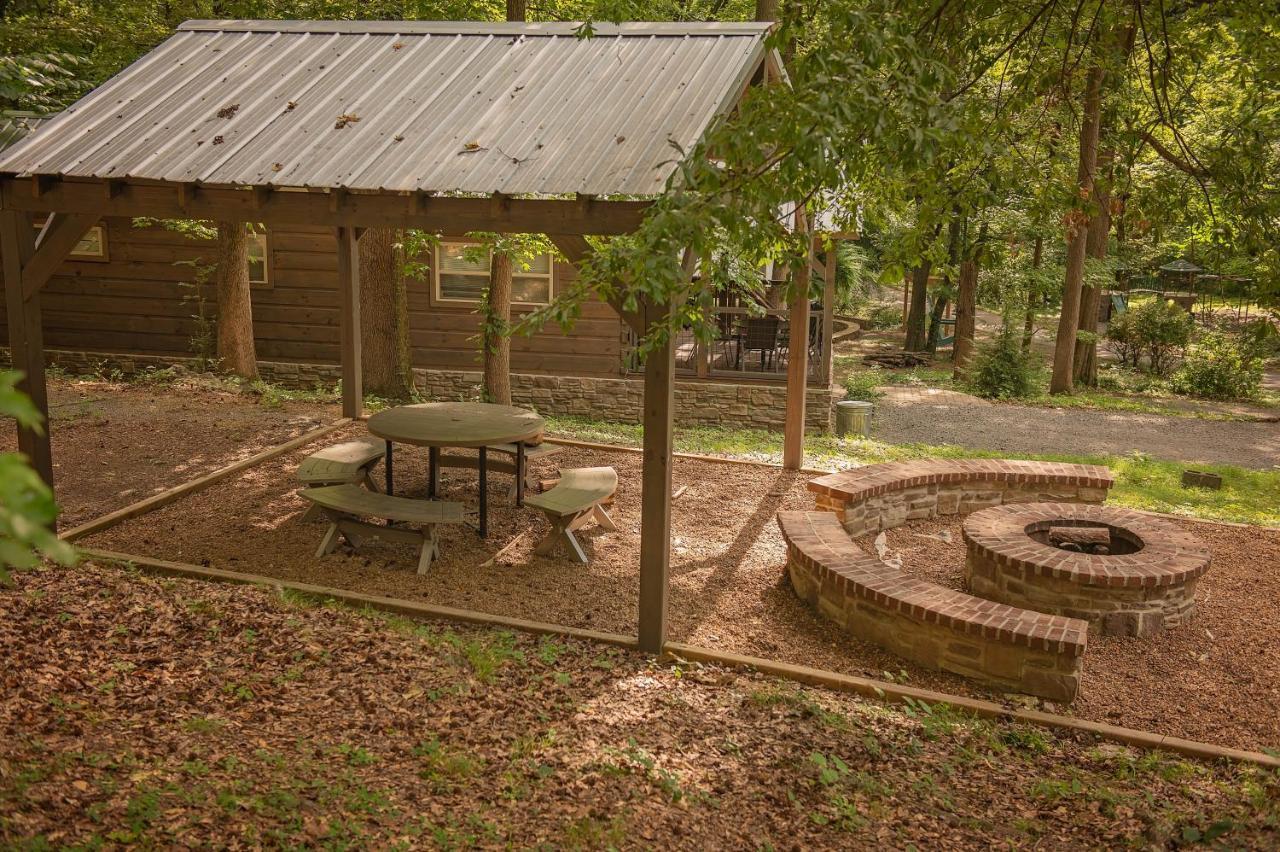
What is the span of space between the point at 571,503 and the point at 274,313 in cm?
1064

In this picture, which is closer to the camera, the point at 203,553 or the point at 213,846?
the point at 213,846

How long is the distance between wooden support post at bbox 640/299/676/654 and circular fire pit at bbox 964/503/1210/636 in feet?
8.69

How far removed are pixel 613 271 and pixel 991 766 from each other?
3.20 m

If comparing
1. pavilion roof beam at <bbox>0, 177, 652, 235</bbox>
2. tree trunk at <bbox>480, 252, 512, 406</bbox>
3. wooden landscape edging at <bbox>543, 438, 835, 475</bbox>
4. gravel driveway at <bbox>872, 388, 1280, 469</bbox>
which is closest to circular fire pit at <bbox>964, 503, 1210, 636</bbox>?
wooden landscape edging at <bbox>543, 438, 835, 475</bbox>

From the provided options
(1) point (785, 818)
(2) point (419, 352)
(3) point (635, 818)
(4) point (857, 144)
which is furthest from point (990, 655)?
(2) point (419, 352)

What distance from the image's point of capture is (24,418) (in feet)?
5.84

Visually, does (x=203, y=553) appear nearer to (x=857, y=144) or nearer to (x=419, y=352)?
(x=857, y=144)

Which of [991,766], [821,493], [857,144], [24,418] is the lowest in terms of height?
[991,766]

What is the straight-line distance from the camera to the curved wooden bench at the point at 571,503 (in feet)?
25.3

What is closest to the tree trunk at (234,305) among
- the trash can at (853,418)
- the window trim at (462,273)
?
the window trim at (462,273)

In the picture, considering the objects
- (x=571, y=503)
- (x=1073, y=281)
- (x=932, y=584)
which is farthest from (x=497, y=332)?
(x=1073, y=281)

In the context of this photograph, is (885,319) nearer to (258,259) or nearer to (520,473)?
(258,259)

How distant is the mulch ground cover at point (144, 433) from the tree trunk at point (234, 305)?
85 cm

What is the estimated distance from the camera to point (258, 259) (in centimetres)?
1645
